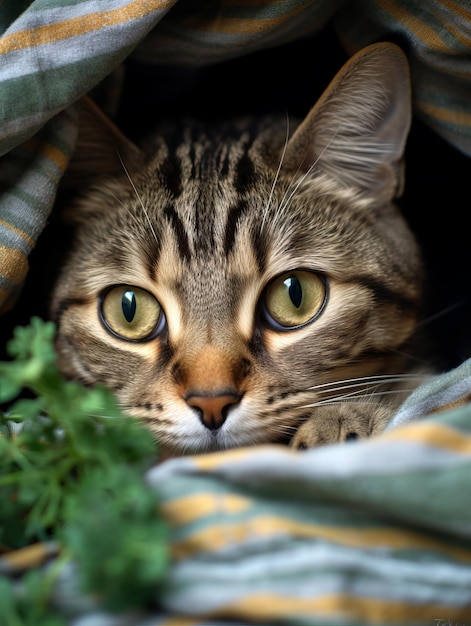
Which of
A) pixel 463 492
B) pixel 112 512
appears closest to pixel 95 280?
pixel 112 512

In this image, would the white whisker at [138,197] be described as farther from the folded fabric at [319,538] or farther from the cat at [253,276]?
the folded fabric at [319,538]

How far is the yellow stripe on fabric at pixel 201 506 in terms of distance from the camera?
2.17 ft

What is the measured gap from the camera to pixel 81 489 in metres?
0.64

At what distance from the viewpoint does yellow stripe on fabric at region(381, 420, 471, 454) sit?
0.67 meters

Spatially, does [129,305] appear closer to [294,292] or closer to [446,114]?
[294,292]

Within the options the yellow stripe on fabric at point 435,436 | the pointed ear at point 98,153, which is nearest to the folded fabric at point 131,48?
the pointed ear at point 98,153

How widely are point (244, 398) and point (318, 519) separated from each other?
1.34ft

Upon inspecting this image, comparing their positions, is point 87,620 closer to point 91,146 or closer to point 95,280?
point 95,280

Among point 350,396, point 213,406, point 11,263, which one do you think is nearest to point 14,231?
point 11,263

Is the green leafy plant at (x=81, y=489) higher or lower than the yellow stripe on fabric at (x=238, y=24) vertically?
lower

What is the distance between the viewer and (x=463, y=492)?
66 centimetres

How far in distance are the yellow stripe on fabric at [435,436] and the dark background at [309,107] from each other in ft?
2.86

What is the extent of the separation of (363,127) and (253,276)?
41cm

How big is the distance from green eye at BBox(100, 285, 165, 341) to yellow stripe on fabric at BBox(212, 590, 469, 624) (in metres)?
0.66
